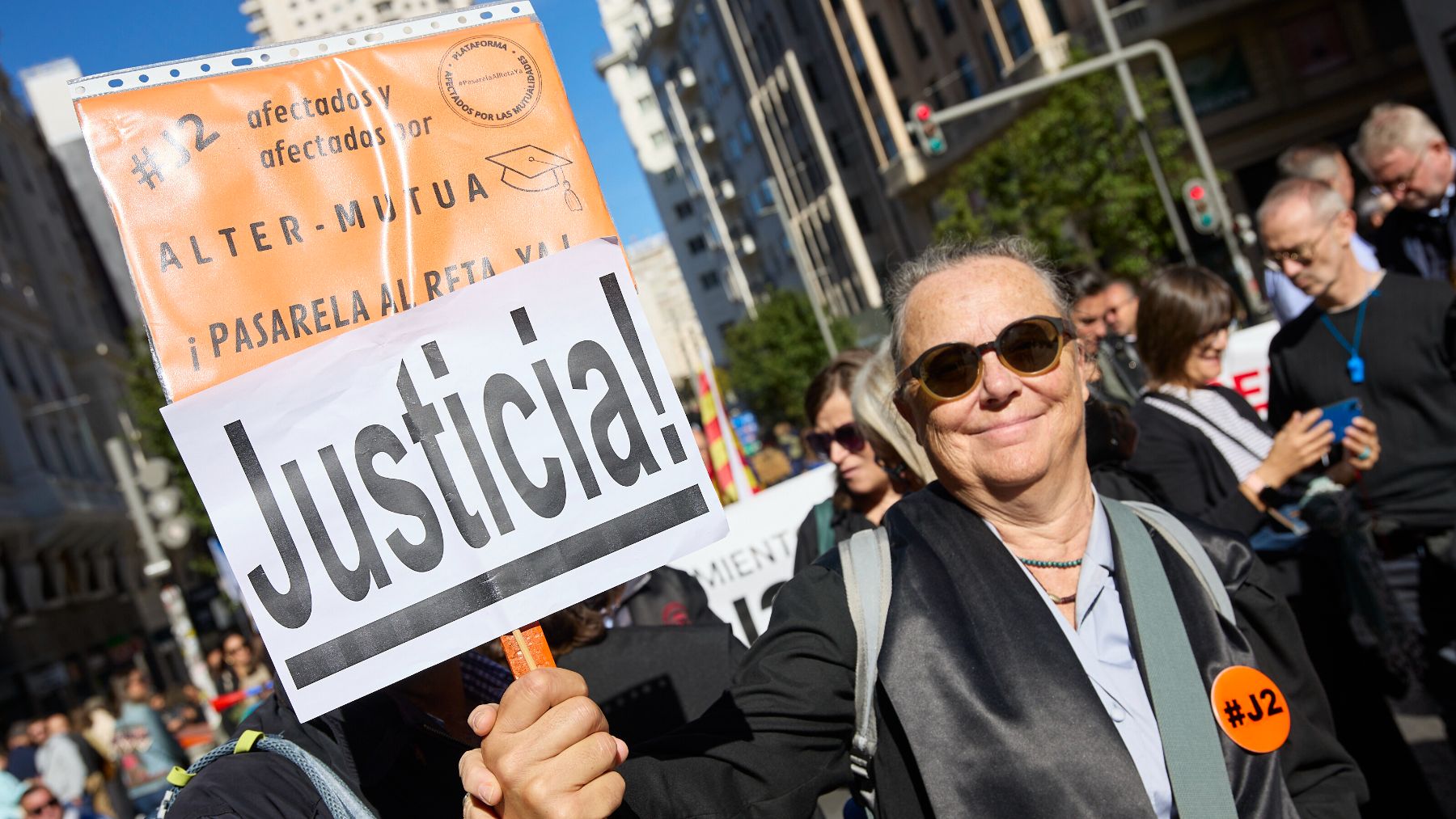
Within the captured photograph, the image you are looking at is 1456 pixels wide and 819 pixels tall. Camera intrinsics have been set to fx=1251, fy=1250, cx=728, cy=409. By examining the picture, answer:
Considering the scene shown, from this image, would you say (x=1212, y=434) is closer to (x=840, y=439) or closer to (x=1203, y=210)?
(x=840, y=439)

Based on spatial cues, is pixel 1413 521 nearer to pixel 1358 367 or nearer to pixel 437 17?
pixel 1358 367

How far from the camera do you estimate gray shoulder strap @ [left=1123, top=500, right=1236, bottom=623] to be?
88.5 inches

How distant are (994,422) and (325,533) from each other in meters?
1.19

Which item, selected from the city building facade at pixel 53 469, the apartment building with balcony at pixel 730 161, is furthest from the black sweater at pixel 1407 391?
the apartment building with balcony at pixel 730 161

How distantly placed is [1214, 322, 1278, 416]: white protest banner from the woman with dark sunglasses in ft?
8.60

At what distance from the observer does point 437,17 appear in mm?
2107

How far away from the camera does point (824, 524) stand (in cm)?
437

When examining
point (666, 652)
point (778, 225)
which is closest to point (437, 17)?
point (666, 652)

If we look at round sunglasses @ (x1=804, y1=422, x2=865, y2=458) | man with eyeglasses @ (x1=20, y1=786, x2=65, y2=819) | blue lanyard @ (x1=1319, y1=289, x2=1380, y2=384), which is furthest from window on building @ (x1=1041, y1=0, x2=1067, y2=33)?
round sunglasses @ (x1=804, y1=422, x2=865, y2=458)

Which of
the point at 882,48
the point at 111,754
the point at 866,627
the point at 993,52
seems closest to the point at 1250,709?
the point at 866,627

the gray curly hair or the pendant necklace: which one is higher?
the gray curly hair

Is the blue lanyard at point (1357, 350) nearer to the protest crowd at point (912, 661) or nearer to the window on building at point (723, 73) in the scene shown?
the protest crowd at point (912, 661)

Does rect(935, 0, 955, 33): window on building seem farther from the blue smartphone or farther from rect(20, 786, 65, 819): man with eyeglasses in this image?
the blue smartphone

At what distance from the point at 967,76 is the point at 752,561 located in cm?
3614
